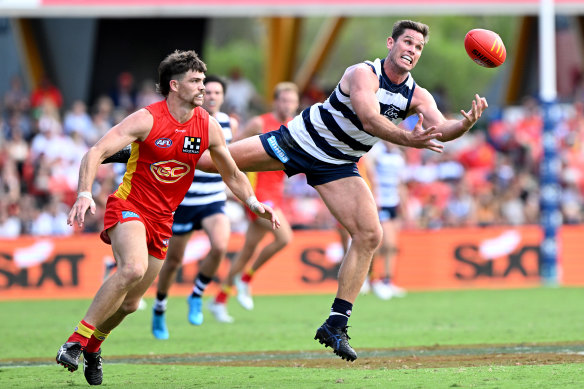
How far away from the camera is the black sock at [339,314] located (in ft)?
24.4

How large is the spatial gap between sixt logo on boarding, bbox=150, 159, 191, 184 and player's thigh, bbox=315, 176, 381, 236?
4.03 ft

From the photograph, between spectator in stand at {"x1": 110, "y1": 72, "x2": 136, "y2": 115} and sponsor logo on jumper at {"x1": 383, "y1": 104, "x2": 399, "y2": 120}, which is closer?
sponsor logo on jumper at {"x1": 383, "y1": 104, "x2": 399, "y2": 120}

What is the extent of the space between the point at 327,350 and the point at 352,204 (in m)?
1.96

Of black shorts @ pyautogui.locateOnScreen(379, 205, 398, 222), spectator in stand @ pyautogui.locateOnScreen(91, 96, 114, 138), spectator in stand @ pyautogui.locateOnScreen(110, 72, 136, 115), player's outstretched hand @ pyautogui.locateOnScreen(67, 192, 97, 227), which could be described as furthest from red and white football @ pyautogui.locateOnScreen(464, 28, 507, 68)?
spectator in stand @ pyautogui.locateOnScreen(110, 72, 136, 115)

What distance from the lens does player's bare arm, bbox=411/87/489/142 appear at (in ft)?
23.3

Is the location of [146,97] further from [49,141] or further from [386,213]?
[386,213]

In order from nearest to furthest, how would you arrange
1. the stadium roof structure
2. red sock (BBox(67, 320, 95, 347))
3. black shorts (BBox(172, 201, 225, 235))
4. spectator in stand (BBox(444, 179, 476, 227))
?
1. red sock (BBox(67, 320, 95, 347))
2. black shorts (BBox(172, 201, 225, 235))
3. spectator in stand (BBox(444, 179, 476, 227))
4. the stadium roof structure

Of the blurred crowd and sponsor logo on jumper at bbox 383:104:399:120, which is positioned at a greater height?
the blurred crowd

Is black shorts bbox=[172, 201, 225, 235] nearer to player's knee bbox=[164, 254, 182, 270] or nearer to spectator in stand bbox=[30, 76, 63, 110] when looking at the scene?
player's knee bbox=[164, 254, 182, 270]

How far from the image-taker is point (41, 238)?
54.6 ft

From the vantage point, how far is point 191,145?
7.23 metres

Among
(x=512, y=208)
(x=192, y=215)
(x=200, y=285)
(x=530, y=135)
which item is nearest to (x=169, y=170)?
(x=192, y=215)

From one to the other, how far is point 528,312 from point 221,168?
245 inches

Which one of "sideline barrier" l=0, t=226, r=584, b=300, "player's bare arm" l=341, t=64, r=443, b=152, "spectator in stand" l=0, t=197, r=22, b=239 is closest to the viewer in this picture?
"player's bare arm" l=341, t=64, r=443, b=152
